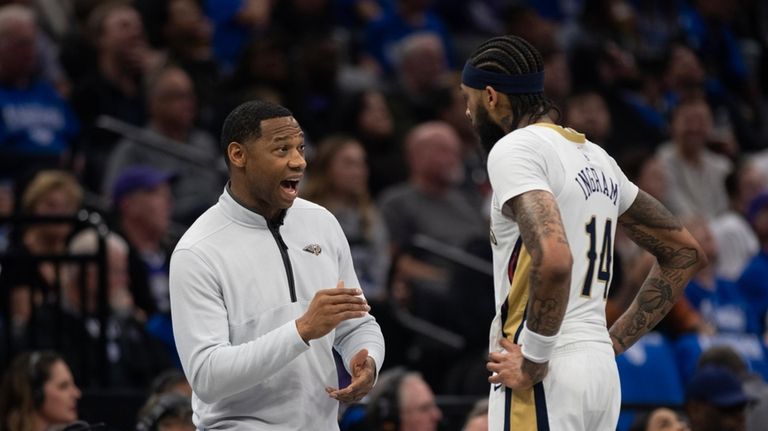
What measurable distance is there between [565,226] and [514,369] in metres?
0.53

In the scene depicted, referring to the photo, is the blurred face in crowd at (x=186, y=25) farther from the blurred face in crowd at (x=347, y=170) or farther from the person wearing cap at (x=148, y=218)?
the person wearing cap at (x=148, y=218)

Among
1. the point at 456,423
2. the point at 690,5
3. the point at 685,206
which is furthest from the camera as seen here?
the point at 690,5

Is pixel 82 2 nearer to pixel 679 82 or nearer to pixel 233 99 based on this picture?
pixel 233 99

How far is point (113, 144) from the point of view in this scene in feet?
39.1

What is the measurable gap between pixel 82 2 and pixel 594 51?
17.3 ft

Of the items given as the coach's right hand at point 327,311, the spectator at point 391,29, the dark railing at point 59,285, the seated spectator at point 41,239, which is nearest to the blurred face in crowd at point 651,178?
the spectator at point 391,29

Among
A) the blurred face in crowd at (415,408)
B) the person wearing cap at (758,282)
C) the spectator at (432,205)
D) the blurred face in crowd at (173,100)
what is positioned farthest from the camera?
the person wearing cap at (758,282)

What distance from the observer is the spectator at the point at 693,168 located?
553 inches

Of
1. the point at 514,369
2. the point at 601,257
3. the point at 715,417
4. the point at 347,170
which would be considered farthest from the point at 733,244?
the point at 514,369

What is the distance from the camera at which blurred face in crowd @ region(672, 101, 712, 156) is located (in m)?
14.0

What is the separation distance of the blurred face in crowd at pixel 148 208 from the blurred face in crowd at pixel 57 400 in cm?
274

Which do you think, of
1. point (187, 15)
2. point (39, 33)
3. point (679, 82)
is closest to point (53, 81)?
point (39, 33)

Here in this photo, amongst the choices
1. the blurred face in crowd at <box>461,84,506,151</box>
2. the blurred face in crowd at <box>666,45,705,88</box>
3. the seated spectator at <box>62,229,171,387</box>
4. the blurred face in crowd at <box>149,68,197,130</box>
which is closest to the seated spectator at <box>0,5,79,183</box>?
the blurred face in crowd at <box>149,68,197,130</box>

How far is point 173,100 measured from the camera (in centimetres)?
1176
